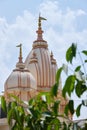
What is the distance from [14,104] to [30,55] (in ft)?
87.0

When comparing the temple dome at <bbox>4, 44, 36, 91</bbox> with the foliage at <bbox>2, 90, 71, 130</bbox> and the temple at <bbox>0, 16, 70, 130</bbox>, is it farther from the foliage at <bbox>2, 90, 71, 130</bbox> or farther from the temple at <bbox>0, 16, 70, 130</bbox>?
the foliage at <bbox>2, 90, 71, 130</bbox>

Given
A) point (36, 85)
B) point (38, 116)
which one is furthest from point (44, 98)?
point (36, 85)

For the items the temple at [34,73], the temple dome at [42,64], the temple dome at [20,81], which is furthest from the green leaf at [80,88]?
the temple dome at [42,64]

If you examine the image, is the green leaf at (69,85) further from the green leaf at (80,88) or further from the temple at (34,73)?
the temple at (34,73)

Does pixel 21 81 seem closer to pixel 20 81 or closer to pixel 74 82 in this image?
pixel 20 81

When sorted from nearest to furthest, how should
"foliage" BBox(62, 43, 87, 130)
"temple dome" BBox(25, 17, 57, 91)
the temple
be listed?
1. "foliage" BBox(62, 43, 87, 130)
2. the temple
3. "temple dome" BBox(25, 17, 57, 91)

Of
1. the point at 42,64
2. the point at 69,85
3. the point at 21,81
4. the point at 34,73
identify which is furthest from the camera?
the point at 42,64

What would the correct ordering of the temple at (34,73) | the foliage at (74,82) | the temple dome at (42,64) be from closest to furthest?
1. the foliage at (74,82)
2. the temple at (34,73)
3. the temple dome at (42,64)

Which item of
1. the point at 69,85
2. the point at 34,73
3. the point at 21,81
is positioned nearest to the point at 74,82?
the point at 69,85

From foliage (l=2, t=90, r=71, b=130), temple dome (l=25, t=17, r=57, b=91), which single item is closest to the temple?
temple dome (l=25, t=17, r=57, b=91)

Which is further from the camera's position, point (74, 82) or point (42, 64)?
point (42, 64)

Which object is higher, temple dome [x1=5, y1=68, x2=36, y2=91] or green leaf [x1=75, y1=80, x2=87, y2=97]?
temple dome [x1=5, y1=68, x2=36, y2=91]

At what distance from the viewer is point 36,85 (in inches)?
1032

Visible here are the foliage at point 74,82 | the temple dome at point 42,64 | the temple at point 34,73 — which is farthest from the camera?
the temple dome at point 42,64
